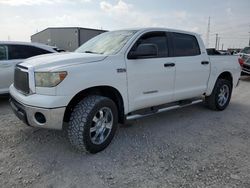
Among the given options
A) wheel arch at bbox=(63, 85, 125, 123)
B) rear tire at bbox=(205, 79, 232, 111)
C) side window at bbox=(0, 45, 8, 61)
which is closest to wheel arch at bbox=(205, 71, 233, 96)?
rear tire at bbox=(205, 79, 232, 111)

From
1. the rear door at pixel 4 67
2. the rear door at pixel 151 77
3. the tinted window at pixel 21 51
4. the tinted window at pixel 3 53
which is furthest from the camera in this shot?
the tinted window at pixel 21 51

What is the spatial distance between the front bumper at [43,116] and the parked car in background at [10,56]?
2.99 m

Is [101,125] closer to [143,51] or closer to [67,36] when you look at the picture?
[143,51]

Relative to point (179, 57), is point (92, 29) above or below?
above

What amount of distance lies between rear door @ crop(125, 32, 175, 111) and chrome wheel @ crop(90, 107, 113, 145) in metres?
0.45

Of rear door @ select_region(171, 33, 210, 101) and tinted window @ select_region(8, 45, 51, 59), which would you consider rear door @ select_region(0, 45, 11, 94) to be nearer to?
tinted window @ select_region(8, 45, 51, 59)

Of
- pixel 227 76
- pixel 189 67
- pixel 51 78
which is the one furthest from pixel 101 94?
pixel 227 76

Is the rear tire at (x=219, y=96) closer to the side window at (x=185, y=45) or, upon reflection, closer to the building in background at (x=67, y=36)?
the side window at (x=185, y=45)

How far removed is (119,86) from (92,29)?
23.1 metres

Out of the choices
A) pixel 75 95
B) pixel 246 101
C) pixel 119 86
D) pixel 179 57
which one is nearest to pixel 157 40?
pixel 179 57

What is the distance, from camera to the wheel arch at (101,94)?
10.7 ft

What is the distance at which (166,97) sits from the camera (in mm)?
4270

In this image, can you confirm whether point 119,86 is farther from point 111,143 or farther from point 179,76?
point 179,76

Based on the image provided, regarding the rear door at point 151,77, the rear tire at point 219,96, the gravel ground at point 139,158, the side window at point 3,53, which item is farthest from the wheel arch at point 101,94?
the side window at point 3,53
